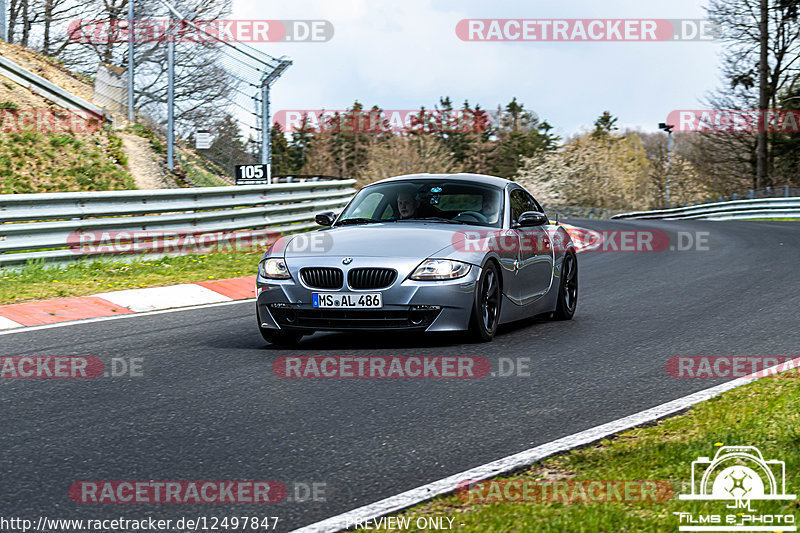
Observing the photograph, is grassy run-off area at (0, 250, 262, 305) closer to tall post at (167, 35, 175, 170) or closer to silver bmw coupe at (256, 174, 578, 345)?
silver bmw coupe at (256, 174, 578, 345)

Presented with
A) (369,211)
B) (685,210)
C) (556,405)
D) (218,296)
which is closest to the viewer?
(556,405)

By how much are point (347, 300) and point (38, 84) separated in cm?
2695

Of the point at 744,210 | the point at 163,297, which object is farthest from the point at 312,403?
the point at 744,210

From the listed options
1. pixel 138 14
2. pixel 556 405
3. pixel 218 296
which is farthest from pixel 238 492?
pixel 138 14

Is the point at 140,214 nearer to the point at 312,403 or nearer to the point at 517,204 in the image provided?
the point at 517,204

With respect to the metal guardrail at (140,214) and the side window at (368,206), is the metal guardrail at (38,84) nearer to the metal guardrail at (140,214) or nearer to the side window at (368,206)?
the metal guardrail at (140,214)

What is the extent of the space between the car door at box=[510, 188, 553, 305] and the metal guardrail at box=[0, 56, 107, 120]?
25.1 meters

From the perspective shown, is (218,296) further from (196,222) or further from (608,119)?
(608,119)

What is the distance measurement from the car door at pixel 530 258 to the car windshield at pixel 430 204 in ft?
0.96

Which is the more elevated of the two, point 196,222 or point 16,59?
point 16,59

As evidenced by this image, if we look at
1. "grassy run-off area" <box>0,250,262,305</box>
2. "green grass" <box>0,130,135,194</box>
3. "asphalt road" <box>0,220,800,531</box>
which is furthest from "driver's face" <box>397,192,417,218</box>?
"green grass" <box>0,130,135,194</box>

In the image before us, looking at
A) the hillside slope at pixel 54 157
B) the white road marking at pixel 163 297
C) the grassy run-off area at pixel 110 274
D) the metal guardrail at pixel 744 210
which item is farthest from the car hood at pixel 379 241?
the metal guardrail at pixel 744 210

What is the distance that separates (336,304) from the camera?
813 centimetres

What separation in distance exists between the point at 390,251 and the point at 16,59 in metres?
31.4
